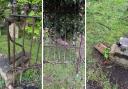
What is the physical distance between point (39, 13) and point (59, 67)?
365 millimetres

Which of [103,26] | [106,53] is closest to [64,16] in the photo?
[103,26]

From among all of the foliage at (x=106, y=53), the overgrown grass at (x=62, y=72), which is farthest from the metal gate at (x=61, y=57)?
the foliage at (x=106, y=53)

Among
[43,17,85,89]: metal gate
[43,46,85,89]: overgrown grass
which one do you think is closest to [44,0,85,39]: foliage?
[43,17,85,89]: metal gate

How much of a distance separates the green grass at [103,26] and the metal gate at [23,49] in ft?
1.05

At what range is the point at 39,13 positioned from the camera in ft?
4.75

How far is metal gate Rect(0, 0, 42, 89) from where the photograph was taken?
1.47 m

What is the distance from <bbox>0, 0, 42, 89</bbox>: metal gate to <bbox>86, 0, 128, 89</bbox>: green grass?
0.32 metres

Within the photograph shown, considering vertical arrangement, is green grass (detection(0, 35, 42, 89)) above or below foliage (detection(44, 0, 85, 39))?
below

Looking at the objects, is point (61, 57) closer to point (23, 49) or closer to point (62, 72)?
point (62, 72)

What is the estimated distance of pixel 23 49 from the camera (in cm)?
150

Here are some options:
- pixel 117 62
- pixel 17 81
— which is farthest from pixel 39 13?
pixel 117 62

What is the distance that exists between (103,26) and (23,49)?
537mm

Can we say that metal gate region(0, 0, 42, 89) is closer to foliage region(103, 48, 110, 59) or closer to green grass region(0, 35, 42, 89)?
green grass region(0, 35, 42, 89)

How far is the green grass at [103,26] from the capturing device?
1.44m
